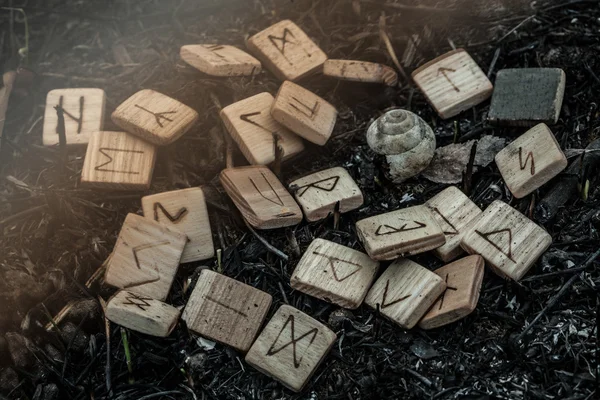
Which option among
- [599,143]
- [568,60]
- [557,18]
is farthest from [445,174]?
[557,18]

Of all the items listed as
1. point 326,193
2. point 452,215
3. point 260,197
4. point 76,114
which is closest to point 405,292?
point 452,215

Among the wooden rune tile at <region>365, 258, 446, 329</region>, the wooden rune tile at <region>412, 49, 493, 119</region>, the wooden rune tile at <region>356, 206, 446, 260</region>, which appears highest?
the wooden rune tile at <region>412, 49, 493, 119</region>

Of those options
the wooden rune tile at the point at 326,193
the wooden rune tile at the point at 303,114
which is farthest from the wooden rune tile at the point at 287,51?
the wooden rune tile at the point at 326,193

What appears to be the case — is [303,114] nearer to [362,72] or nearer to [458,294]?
[362,72]

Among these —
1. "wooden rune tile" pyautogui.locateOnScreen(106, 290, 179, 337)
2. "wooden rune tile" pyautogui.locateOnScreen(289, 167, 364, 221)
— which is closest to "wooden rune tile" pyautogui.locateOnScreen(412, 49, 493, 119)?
"wooden rune tile" pyautogui.locateOnScreen(289, 167, 364, 221)

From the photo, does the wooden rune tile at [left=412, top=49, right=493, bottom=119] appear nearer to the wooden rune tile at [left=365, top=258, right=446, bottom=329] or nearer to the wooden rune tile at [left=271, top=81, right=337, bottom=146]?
the wooden rune tile at [left=271, top=81, right=337, bottom=146]

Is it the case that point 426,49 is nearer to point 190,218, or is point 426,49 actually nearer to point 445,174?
point 445,174
